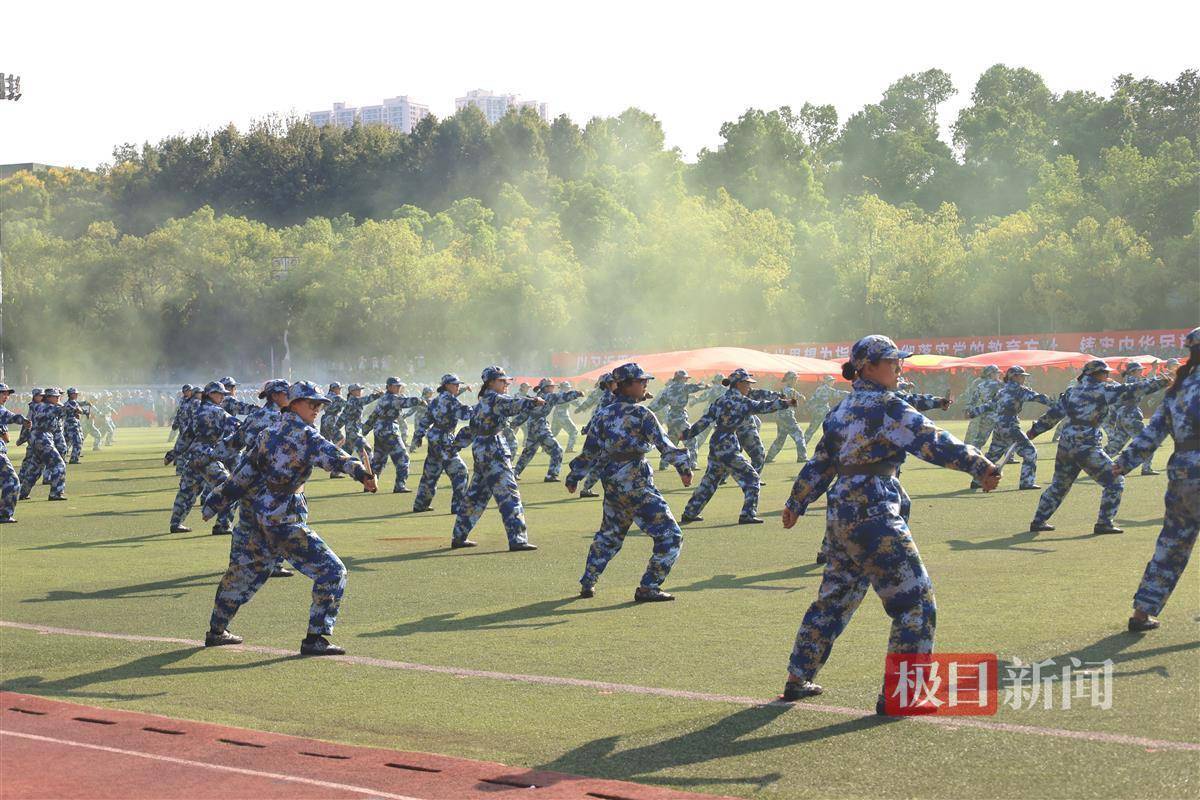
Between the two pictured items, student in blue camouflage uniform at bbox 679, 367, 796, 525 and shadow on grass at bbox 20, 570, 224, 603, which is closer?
shadow on grass at bbox 20, 570, 224, 603

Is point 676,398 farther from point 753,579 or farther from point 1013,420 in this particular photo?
point 753,579

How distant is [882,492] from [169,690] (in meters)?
4.99

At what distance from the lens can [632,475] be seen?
40.8 feet

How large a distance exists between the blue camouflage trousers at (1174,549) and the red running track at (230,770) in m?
4.83

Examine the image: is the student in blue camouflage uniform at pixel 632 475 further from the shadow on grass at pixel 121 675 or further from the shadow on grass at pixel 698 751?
the shadow on grass at pixel 698 751

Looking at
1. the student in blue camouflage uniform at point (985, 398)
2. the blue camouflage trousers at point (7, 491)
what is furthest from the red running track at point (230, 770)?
the student in blue camouflage uniform at point (985, 398)

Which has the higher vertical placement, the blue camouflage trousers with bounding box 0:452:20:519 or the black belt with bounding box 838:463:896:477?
the black belt with bounding box 838:463:896:477

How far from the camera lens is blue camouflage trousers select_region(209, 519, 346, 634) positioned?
1048cm

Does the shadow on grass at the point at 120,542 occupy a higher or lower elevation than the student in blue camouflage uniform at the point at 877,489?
lower

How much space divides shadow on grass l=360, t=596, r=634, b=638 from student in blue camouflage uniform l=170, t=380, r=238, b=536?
8292 millimetres

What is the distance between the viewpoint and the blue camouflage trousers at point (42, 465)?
25531 mm

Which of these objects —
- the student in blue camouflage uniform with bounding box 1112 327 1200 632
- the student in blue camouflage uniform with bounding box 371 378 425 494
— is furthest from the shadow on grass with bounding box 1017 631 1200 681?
the student in blue camouflage uniform with bounding box 371 378 425 494

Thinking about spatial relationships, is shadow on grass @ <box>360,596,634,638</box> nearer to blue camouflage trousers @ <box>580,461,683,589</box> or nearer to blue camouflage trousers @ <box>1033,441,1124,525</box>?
blue camouflage trousers @ <box>580,461,683,589</box>

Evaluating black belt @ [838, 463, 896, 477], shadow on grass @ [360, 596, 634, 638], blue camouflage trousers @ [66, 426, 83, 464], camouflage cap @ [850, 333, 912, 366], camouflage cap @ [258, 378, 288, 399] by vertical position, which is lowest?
blue camouflage trousers @ [66, 426, 83, 464]
